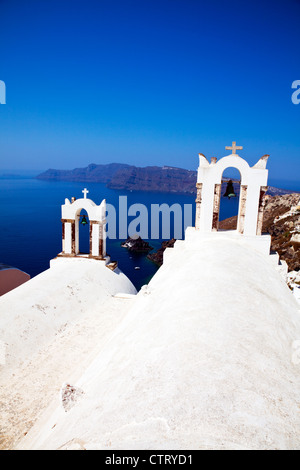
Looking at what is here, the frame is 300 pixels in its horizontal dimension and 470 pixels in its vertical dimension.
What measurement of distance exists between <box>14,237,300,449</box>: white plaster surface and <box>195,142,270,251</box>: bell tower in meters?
3.55

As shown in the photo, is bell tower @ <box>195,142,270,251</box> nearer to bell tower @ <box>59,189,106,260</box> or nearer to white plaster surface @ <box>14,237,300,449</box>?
white plaster surface @ <box>14,237,300,449</box>

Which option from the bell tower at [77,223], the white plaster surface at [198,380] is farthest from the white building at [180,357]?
the bell tower at [77,223]

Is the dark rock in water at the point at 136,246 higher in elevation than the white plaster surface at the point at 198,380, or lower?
lower

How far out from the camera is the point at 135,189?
192875mm

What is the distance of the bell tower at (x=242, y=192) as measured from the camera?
8672 millimetres

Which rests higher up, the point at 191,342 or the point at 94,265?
the point at 191,342

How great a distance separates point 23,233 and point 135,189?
13365cm

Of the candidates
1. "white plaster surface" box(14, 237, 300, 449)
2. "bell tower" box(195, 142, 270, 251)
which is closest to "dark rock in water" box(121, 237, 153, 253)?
"bell tower" box(195, 142, 270, 251)

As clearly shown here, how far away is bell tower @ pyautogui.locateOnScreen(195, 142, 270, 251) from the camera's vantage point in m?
8.67

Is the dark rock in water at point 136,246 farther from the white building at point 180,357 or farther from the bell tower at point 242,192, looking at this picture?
the bell tower at point 242,192

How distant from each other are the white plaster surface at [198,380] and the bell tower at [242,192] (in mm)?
3548

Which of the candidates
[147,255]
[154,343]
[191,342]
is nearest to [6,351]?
[154,343]

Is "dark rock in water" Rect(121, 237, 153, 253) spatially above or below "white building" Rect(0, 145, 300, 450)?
below
